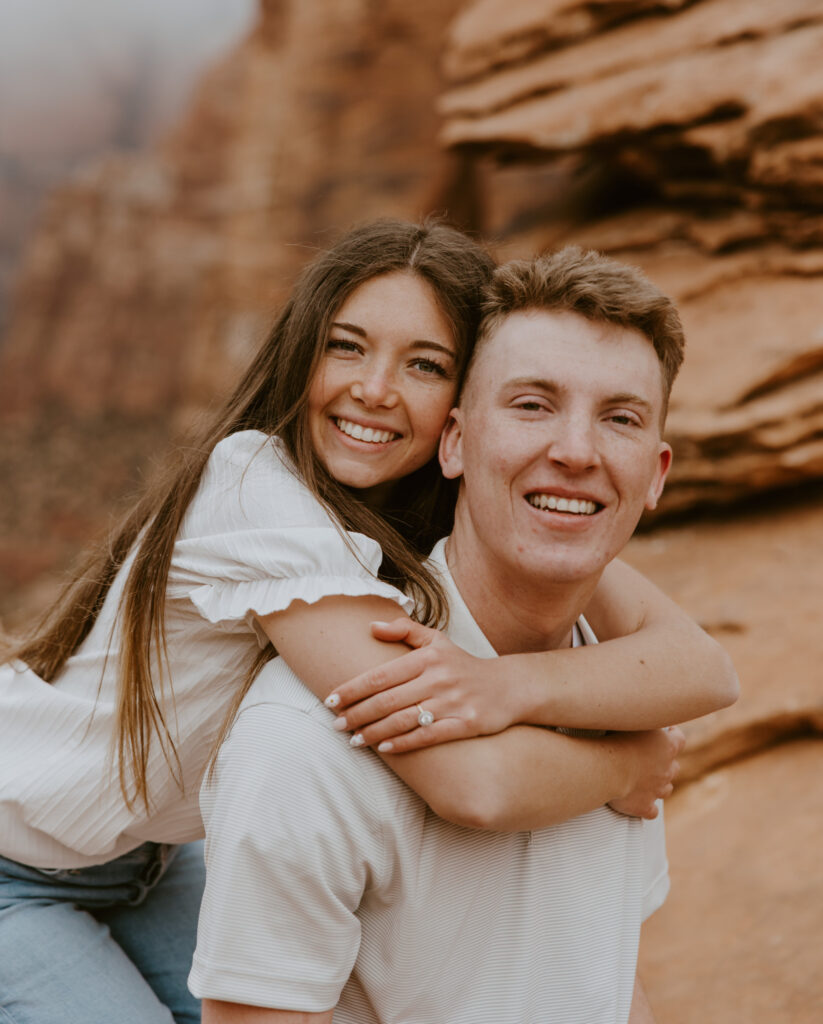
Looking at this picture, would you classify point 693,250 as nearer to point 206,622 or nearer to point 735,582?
point 735,582

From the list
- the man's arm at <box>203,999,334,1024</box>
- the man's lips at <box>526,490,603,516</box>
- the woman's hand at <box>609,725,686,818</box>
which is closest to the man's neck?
the man's lips at <box>526,490,603,516</box>

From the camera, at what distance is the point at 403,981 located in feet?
5.53

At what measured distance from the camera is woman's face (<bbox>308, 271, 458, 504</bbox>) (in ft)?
7.04

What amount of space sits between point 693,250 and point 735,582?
204cm

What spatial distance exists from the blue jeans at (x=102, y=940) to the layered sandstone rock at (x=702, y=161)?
3.05 meters

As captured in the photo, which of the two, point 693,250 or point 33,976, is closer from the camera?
point 33,976

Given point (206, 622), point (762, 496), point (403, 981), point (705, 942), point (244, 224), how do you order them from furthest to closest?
point (244, 224), point (762, 496), point (705, 942), point (206, 622), point (403, 981)

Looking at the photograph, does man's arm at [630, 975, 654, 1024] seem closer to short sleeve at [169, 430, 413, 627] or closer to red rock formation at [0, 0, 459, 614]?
short sleeve at [169, 430, 413, 627]

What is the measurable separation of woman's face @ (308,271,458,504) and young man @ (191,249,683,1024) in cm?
10

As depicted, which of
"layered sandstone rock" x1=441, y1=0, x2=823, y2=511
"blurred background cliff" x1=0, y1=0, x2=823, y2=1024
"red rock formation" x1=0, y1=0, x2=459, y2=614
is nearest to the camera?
"blurred background cliff" x1=0, y1=0, x2=823, y2=1024

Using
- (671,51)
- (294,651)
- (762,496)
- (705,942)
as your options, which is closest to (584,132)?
(671,51)

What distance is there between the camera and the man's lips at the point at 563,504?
71.4 inches

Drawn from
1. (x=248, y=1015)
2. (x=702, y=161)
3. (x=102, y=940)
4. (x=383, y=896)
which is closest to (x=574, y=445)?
(x=383, y=896)

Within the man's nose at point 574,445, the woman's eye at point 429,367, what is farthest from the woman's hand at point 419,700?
the woman's eye at point 429,367
